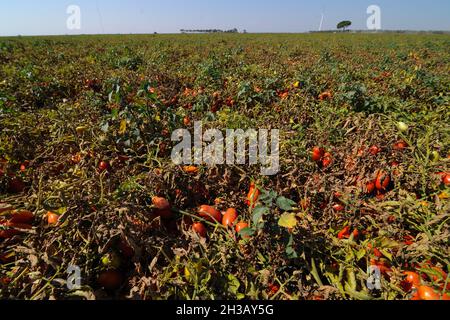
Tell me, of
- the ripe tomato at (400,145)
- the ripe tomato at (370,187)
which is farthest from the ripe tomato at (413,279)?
the ripe tomato at (400,145)

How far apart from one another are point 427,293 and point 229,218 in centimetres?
118

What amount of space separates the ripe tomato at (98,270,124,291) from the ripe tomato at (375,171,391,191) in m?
2.10

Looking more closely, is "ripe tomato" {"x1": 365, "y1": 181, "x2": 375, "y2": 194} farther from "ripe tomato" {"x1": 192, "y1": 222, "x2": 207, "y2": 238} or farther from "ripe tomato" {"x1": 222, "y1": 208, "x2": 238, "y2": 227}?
"ripe tomato" {"x1": 192, "y1": 222, "x2": 207, "y2": 238}

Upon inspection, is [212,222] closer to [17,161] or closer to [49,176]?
[49,176]

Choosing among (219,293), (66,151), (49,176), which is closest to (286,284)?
(219,293)

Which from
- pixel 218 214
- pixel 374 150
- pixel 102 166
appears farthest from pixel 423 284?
pixel 102 166

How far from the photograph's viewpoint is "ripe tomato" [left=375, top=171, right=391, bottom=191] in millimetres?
2412

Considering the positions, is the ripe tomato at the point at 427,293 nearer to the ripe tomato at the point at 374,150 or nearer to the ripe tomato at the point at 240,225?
the ripe tomato at the point at 240,225

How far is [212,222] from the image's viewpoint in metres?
2.12

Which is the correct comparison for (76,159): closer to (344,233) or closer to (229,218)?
(229,218)

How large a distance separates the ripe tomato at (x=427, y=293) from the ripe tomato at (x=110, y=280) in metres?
1.63

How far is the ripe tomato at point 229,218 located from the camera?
6.57 feet
